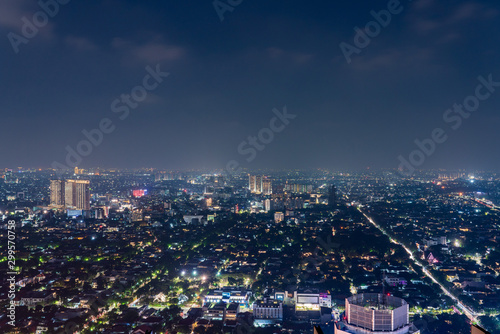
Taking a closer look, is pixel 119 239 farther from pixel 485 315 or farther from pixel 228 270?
pixel 485 315

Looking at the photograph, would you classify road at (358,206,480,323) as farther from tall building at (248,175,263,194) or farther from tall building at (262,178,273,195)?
tall building at (248,175,263,194)

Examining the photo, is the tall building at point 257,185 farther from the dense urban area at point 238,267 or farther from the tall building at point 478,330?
the tall building at point 478,330

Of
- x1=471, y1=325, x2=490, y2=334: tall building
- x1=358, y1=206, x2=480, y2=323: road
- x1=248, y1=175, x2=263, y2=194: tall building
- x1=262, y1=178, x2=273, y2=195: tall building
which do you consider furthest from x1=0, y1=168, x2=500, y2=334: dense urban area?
x1=248, y1=175, x2=263, y2=194: tall building

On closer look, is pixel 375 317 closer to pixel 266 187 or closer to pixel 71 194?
pixel 71 194

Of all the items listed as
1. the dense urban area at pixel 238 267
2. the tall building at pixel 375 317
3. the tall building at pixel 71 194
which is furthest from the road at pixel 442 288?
the tall building at pixel 71 194

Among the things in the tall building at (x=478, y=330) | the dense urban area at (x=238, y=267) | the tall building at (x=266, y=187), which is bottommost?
the dense urban area at (x=238, y=267)
